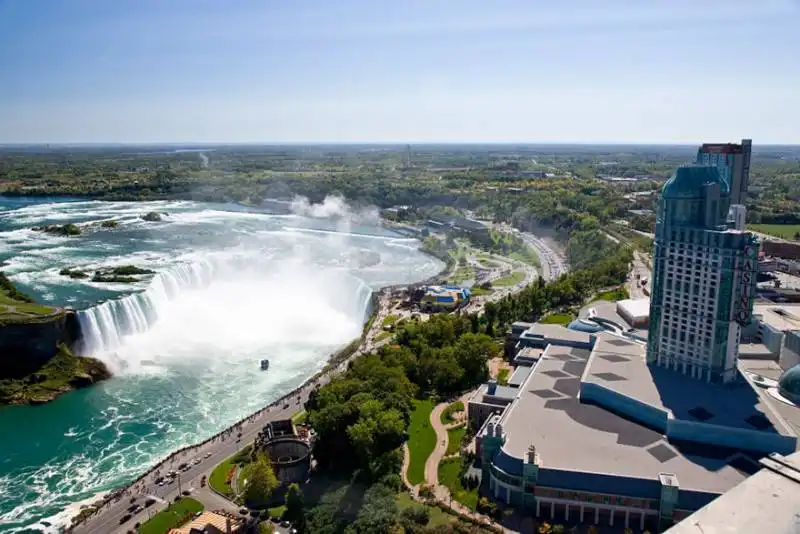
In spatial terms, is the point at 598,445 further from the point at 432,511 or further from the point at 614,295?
the point at 614,295

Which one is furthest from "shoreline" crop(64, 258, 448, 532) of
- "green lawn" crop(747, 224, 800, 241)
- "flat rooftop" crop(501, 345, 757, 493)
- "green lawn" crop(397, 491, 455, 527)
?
"green lawn" crop(747, 224, 800, 241)

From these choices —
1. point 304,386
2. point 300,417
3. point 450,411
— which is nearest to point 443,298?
point 304,386

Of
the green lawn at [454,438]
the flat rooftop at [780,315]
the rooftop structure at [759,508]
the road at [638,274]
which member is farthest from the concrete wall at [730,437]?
the road at [638,274]

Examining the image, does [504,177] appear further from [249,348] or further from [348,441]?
[348,441]

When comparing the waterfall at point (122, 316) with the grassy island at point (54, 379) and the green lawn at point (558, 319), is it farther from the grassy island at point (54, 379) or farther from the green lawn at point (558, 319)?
the green lawn at point (558, 319)

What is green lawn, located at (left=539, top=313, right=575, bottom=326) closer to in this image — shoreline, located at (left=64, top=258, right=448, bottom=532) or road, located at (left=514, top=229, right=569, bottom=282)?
shoreline, located at (left=64, top=258, right=448, bottom=532)

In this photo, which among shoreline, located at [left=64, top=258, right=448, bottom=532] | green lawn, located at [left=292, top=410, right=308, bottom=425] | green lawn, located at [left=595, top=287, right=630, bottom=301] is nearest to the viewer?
shoreline, located at [left=64, top=258, right=448, bottom=532]
